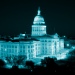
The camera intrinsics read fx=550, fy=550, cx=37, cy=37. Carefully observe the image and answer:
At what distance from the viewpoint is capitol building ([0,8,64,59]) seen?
93062mm

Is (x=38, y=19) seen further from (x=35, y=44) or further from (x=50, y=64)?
(x=50, y=64)

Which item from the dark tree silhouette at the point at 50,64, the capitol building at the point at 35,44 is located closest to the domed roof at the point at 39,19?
the capitol building at the point at 35,44

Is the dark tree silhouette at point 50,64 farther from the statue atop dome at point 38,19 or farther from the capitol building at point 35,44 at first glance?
the statue atop dome at point 38,19

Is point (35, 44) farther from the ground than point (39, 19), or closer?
closer

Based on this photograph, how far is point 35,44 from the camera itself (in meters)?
95.1

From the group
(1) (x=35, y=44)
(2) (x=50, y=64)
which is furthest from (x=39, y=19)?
(2) (x=50, y=64)

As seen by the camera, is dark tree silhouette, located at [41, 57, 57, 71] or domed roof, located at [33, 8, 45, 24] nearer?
dark tree silhouette, located at [41, 57, 57, 71]

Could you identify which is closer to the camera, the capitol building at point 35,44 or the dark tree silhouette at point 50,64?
the dark tree silhouette at point 50,64

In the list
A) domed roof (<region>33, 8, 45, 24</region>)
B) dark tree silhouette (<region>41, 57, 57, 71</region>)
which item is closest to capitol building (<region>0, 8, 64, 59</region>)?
domed roof (<region>33, 8, 45, 24</region>)

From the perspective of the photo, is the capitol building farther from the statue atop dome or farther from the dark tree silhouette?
the dark tree silhouette

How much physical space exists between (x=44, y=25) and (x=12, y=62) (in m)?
21.0

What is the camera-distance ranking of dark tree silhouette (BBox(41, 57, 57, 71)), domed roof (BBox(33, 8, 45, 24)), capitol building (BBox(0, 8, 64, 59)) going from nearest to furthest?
dark tree silhouette (BBox(41, 57, 57, 71)), capitol building (BBox(0, 8, 64, 59)), domed roof (BBox(33, 8, 45, 24))

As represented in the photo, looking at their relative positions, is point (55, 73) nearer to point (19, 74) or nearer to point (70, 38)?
point (19, 74)

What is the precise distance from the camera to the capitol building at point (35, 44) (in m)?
93.1
